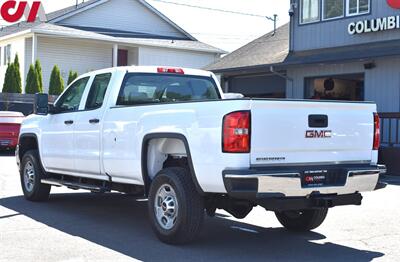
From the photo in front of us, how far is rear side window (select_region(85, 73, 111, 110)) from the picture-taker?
8614mm

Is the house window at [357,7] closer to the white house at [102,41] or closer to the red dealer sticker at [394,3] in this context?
the red dealer sticker at [394,3]

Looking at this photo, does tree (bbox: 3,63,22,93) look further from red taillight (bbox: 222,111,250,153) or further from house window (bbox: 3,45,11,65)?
red taillight (bbox: 222,111,250,153)

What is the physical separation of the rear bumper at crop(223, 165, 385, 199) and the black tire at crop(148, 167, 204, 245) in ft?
2.09

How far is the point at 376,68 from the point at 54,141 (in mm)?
11830

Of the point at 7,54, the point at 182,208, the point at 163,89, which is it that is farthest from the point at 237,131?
the point at 7,54

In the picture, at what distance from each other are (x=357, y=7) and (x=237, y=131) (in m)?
14.2

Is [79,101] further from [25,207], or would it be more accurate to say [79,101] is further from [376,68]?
[376,68]

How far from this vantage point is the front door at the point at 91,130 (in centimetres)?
830

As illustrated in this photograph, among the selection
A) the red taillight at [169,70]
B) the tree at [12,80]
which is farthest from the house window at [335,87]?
the tree at [12,80]

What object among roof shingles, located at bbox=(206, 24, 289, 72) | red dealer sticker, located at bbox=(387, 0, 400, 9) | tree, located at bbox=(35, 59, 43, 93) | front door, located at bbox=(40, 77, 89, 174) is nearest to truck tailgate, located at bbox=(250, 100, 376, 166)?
front door, located at bbox=(40, 77, 89, 174)

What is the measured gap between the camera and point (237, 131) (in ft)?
20.3

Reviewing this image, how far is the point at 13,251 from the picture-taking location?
6613mm

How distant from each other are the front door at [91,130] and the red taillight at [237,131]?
2.51 m

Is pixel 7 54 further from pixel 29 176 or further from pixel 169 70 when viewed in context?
pixel 169 70
